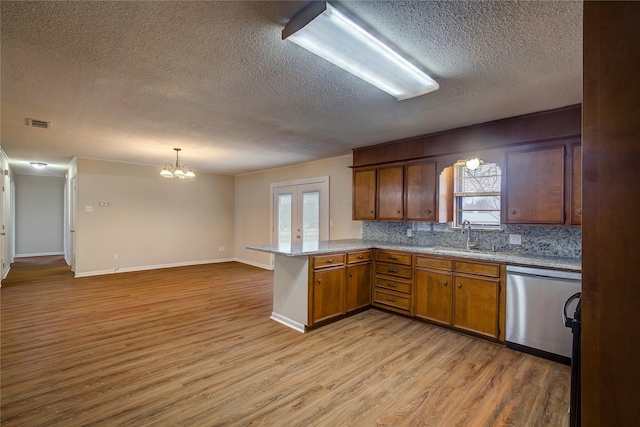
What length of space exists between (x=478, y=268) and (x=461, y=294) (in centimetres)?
35

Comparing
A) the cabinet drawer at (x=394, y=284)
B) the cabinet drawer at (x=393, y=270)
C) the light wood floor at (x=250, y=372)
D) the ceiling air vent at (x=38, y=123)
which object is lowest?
the light wood floor at (x=250, y=372)

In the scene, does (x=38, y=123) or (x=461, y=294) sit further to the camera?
(x=38, y=123)

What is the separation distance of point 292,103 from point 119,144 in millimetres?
3385

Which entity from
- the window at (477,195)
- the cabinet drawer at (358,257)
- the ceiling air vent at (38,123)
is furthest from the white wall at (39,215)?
the window at (477,195)

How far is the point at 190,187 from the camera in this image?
7.46m

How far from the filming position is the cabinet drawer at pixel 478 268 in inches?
122

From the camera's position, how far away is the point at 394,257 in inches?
155

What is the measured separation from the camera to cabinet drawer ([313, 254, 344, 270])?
3446 millimetres

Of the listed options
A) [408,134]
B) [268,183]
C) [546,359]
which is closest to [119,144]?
[268,183]

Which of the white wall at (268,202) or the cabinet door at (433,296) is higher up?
the white wall at (268,202)

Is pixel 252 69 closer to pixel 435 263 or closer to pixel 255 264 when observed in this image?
pixel 435 263

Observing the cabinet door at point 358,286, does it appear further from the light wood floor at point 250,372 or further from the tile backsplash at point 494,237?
the tile backsplash at point 494,237

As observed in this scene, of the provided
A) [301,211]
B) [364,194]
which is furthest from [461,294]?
[301,211]

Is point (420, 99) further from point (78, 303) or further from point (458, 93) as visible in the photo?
point (78, 303)
